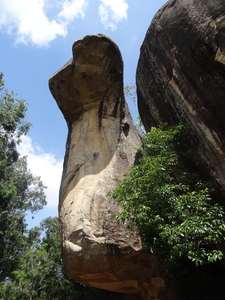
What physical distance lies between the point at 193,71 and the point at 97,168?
13.7ft

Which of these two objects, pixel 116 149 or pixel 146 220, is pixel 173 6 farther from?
pixel 146 220

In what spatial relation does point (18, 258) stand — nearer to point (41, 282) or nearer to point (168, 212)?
point (41, 282)

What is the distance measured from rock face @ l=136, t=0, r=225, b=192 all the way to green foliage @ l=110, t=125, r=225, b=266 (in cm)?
72

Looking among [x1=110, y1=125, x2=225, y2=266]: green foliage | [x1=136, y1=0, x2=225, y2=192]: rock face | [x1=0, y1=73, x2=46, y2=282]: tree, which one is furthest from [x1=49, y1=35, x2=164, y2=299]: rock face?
[x1=0, y1=73, x2=46, y2=282]: tree

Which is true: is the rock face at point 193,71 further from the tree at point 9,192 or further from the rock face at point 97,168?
the tree at point 9,192

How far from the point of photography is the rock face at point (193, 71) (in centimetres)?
701

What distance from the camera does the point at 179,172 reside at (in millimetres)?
7566

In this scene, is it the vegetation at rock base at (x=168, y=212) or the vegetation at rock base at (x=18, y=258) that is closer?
the vegetation at rock base at (x=168, y=212)

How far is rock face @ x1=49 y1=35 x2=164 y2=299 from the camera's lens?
7.24 metres

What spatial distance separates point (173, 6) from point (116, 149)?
4.93 meters

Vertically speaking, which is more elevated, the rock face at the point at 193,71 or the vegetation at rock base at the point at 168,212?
the rock face at the point at 193,71

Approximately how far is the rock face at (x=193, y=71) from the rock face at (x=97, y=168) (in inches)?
61.7

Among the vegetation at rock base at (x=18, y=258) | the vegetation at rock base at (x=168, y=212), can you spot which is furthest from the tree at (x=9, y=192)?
the vegetation at rock base at (x=168, y=212)

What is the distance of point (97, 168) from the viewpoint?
907 cm
